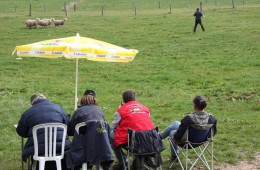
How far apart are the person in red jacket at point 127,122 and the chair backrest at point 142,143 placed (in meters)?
→ 0.19

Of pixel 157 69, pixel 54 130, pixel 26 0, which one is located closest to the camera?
pixel 54 130

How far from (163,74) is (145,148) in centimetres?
1203

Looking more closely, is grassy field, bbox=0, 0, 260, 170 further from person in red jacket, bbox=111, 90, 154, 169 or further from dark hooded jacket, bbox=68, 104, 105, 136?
dark hooded jacket, bbox=68, 104, 105, 136

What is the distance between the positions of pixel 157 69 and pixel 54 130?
1380 centimetres

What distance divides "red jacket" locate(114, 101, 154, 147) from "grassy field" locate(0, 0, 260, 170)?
4.00ft

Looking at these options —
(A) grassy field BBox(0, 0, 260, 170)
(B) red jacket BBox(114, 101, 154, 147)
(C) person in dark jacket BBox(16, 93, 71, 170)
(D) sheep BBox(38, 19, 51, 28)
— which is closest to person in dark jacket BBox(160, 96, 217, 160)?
(B) red jacket BBox(114, 101, 154, 147)

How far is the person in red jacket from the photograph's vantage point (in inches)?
347

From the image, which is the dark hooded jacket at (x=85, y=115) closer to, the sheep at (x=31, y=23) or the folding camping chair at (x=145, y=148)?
the folding camping chair at (x=145, y=148)

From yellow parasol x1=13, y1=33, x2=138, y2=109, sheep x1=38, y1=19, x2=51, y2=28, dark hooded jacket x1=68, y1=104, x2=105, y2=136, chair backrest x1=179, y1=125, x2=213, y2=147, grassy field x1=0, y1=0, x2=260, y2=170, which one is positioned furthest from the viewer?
sheep x1=38, y1=19, x2=51, y2=28

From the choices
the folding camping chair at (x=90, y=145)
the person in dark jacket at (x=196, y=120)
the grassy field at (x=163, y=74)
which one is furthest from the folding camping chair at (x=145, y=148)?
the grassy field at (x=163, y=74)

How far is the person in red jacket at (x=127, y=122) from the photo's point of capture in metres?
8.82

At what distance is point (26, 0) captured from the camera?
2501 inches

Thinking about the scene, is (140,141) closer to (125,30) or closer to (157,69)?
(157,69)

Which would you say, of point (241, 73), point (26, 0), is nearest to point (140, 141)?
point (241, 73)
